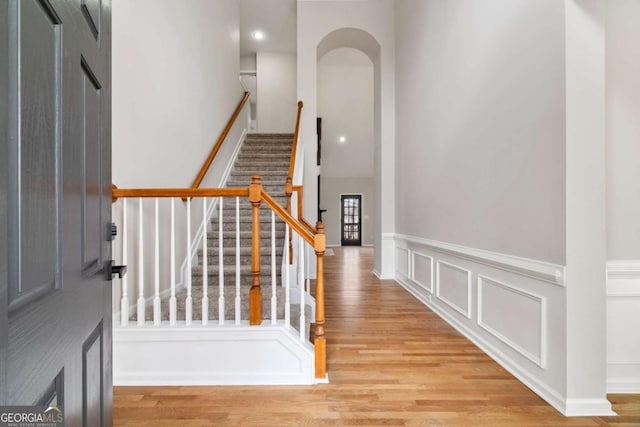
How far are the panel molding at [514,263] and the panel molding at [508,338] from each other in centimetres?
12

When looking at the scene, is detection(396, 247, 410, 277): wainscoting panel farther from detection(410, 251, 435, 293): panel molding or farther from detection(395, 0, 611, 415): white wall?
detection(395, 0, 611, 415): white wall

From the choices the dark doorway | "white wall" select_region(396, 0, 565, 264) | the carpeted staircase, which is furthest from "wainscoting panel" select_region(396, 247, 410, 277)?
the dark doorway

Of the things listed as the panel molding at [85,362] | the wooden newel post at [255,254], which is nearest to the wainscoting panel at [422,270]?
the wooden newel post at [255,254]

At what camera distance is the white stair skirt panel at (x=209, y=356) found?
2156mm

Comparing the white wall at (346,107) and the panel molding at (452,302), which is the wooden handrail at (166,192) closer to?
the panel molding at (452,302)

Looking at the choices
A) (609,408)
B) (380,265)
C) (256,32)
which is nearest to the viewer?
(609,408)

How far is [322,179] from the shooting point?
41.9 ft

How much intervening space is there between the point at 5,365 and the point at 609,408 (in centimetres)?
256

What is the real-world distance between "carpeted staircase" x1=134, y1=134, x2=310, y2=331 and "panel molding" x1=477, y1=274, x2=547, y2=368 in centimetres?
140

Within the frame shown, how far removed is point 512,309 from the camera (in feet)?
7.50

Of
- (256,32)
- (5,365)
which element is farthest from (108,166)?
(256,32)

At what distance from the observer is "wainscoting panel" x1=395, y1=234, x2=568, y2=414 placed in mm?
1904

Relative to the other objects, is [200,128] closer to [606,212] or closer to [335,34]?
[335,34]

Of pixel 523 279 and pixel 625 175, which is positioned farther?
pixel 523 279
